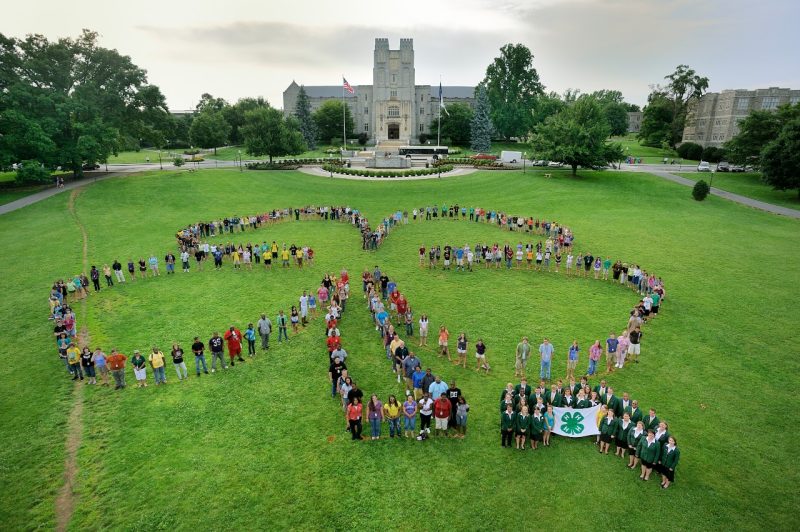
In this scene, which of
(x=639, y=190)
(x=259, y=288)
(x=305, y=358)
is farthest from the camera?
(x=639, y=190)

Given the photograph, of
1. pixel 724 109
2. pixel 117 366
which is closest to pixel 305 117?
pixel 724 109

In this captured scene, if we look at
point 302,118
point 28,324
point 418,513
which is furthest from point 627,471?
point 302,118

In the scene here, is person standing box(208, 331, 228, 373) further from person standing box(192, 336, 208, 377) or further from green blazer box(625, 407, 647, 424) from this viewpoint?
green blazer box(625, 407, 647, 424)

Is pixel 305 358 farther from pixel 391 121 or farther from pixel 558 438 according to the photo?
pixel 391 121

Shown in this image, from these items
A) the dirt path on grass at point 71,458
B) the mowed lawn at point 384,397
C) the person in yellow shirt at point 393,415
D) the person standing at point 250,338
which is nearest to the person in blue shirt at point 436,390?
the person in yellow shirt at point 393,415

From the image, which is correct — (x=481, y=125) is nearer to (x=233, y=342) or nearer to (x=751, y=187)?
(x=751, y=187)
